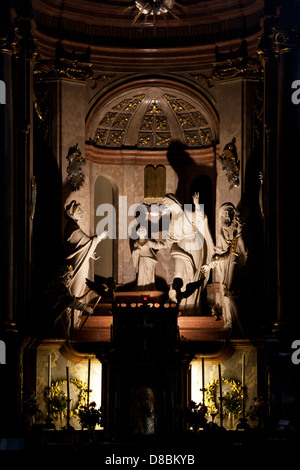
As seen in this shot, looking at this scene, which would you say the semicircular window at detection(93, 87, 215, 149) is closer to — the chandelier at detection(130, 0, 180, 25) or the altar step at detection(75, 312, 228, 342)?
the chandelier at detection(130, 0, 180, 25)

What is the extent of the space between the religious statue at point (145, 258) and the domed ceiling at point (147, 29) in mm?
3536

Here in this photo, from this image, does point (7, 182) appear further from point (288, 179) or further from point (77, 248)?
point (288, 179)

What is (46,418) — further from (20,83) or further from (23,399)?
(20,83)

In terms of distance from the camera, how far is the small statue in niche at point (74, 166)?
1145 inches

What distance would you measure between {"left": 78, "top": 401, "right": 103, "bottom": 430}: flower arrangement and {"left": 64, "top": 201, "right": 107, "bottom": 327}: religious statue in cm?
311

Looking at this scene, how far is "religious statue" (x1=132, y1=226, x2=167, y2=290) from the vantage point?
97.5 feet

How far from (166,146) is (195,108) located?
1125mm

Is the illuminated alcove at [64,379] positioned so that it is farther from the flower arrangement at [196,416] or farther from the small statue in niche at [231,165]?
the small statue in niche at [231,165]

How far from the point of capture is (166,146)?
30844mm

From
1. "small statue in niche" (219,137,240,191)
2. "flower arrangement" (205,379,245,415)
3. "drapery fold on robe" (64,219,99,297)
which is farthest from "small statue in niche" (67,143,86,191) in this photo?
"flower arrangement" (205,379,245,415)


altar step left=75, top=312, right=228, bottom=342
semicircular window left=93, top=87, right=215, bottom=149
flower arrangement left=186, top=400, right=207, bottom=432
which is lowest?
flower arrangement left=186, top=400, right=207, bottom=432

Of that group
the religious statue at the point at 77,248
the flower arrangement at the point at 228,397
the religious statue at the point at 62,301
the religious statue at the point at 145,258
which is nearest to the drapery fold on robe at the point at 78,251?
the religious statue at the point at 77,248

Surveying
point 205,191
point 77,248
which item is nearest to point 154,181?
point 205,191

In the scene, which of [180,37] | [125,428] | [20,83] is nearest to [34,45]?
[20,83]
